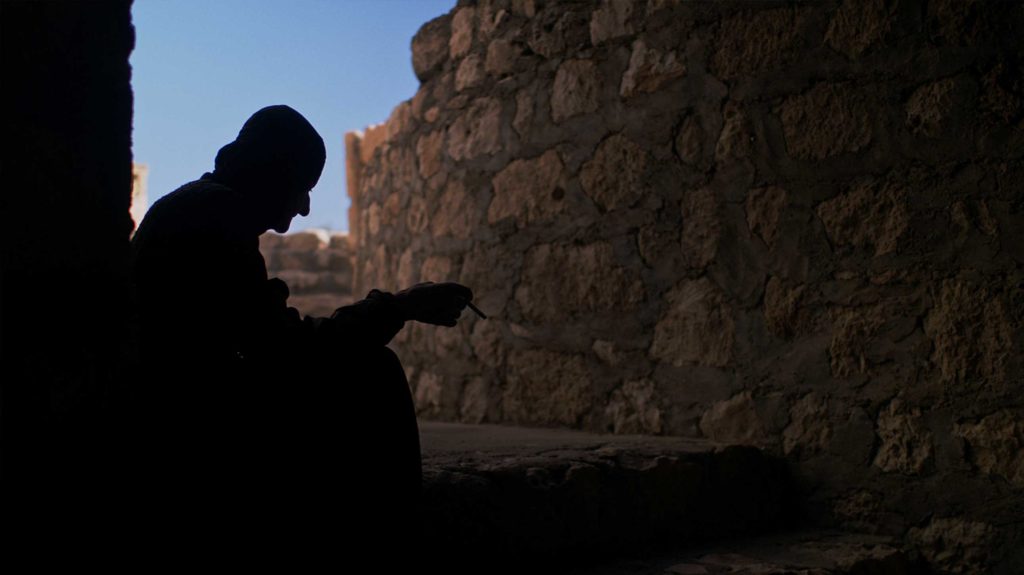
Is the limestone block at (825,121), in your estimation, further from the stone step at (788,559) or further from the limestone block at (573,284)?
the stone step at (788,559)

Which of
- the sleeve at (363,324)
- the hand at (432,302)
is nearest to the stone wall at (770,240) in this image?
the hand at (432,302)

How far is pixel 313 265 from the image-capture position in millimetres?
10617

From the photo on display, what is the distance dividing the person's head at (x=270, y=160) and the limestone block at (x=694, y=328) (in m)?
1.37

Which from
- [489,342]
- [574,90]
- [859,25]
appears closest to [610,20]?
[574,90]

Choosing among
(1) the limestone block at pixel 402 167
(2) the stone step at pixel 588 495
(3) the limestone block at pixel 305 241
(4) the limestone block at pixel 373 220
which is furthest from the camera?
(3) the limestone block at pixel 305 241

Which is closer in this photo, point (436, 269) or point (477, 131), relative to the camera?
point (477, 131)

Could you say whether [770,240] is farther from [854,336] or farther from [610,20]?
[610,20]

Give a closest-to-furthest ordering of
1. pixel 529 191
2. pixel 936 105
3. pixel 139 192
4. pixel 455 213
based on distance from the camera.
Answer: pixel 936 105
pixel 529 191
pixel 455 213
pixel 139 192

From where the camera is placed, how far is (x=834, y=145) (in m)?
2.39

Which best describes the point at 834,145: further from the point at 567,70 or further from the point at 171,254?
the point at 171,254

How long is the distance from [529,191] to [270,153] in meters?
1.65

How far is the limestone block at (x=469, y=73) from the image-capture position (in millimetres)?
3551

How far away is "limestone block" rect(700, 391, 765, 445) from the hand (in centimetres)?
104

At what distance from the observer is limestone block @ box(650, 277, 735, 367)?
8.49ft
